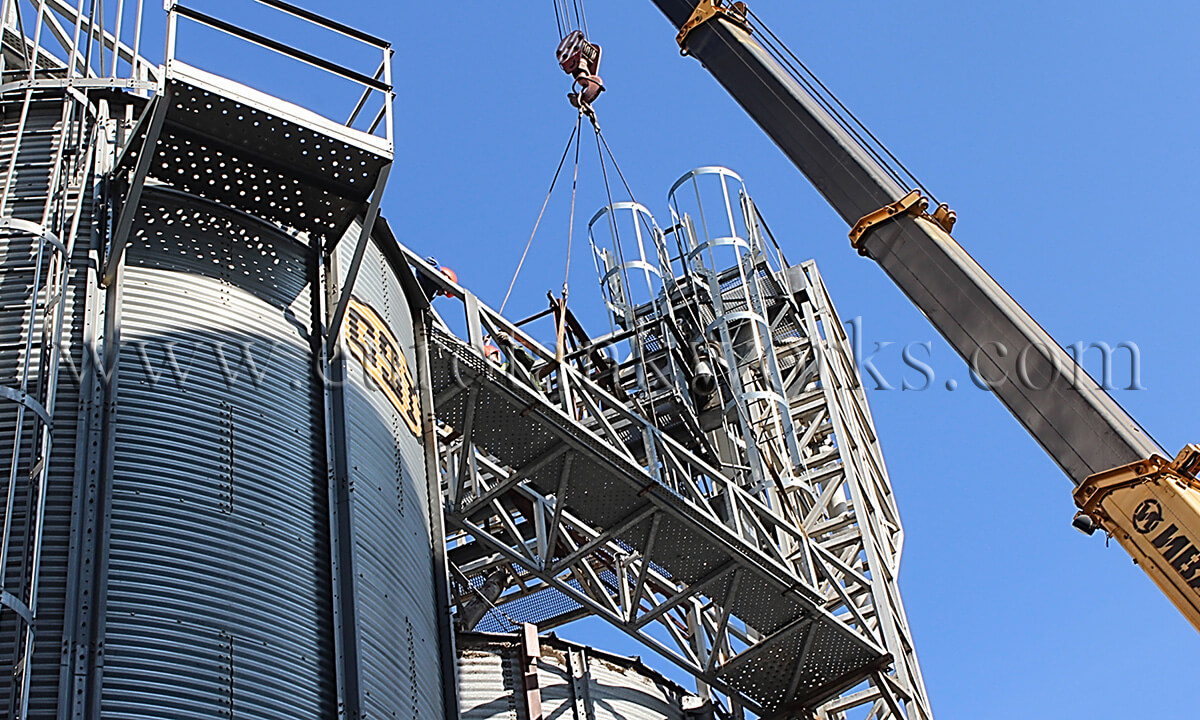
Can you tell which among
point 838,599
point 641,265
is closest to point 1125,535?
point 838,599

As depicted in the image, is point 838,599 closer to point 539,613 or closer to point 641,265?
point 539,613

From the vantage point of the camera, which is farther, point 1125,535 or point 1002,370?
point 1002,370

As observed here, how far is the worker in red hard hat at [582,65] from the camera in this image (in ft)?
88.2

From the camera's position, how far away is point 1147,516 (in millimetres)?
14625

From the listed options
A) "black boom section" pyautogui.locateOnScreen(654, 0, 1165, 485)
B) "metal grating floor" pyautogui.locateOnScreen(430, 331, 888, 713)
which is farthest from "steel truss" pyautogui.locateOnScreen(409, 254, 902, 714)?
"black boom section" pyautogui.locateOnScreen(654, 0, 1165, 485)

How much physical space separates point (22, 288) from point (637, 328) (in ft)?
47.0

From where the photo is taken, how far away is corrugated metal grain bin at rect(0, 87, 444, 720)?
10.5 meters

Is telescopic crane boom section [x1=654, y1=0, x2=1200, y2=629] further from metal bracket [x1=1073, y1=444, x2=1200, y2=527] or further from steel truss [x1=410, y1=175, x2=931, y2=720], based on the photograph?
steel truss [x1=410, y1=175, x2=931, y2=720]

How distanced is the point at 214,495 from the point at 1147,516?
30.8 feet

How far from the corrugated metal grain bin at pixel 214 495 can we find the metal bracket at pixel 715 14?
1044 cm

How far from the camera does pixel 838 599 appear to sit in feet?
72.9

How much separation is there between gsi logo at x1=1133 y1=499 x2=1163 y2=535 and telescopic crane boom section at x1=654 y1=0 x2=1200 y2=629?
0.01 metres

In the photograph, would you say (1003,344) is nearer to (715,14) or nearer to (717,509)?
(717,509)

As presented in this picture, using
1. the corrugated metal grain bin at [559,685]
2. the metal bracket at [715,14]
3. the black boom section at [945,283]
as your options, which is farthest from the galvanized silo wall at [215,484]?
the metal bracket at [715,14]
